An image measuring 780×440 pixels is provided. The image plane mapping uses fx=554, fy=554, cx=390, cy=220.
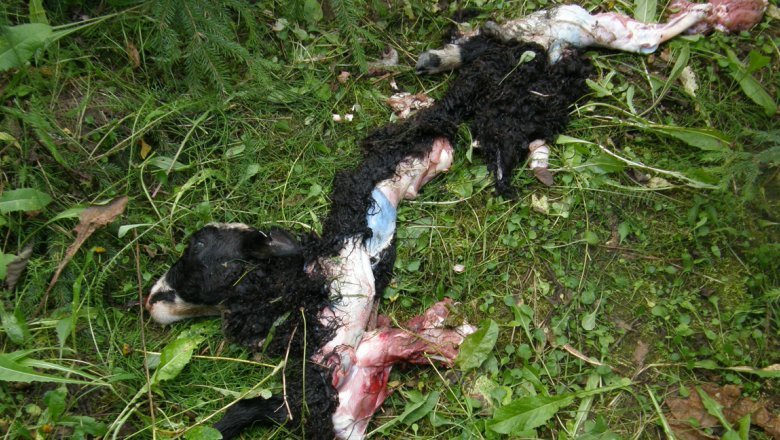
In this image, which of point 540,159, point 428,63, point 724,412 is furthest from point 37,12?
point 724,412

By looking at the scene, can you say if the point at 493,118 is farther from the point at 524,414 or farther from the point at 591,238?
the point at 524,414

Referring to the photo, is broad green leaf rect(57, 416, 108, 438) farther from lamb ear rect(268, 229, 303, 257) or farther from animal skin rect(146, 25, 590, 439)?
lamb ear rect(268, 229, 303, 257)

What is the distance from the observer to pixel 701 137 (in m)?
3.04

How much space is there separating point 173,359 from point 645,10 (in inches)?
131

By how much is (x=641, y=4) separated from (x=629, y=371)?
217 cm

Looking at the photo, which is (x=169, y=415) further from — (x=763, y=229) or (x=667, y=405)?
(x=763, y=229)

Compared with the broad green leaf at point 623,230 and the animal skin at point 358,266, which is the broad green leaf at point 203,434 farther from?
the broad green leaf at point 623,230

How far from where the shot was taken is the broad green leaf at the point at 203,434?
8.24 ft

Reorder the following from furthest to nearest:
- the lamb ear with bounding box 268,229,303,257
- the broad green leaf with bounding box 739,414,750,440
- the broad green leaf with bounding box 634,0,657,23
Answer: the broad green leaf with bounding box 634,0,657,23 → the lamb ear with bounding box 268,229,303,257 → the broad green leaf with bounding box 739,414,750,440

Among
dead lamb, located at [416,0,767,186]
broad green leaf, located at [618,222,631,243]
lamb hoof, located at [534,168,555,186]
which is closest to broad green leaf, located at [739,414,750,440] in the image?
broad green leaf, located at [618,222,631,243]

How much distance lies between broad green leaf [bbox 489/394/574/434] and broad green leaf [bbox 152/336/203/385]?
59.1 inches

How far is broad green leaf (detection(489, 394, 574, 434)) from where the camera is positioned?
8.25ft

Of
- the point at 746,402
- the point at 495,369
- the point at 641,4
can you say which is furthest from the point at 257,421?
the point at 641,4

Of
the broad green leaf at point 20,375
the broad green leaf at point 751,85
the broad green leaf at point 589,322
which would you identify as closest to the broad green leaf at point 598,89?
the broad green leaf at point 751,85
